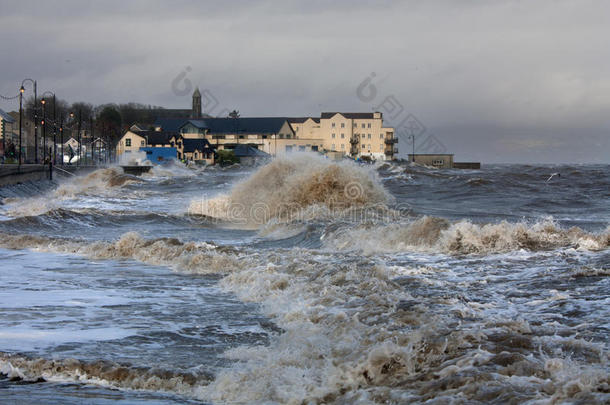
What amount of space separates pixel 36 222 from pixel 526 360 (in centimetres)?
1665

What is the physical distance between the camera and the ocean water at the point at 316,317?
15.8 feet

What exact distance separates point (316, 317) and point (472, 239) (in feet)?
17.6

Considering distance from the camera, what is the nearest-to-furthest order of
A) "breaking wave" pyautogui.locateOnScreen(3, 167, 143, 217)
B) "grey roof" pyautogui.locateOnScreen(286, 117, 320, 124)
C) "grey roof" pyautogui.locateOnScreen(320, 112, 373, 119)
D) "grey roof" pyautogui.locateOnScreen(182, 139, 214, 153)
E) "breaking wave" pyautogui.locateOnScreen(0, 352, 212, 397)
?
"breaking wave" pyautogui.locateOnScreen(0, 352, 212, 397) < "breaking wave" pyautogui.locateOnScreen(3, 167, 143, 217) < "grey roof" pyautogui.locateOnScreen(182, 139, 214, 153) < "grey roof" pyautogui.locateOnScreen(320, 112, 373, 119) < "grey roof" pyautogui.locateOnScreen(286, 117, 320, 124)

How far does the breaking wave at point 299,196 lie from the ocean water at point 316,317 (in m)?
5.64

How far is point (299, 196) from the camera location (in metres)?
23.1

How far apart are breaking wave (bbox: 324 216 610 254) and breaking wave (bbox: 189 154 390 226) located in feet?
23.3

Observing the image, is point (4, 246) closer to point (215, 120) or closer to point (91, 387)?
point (91, 387)

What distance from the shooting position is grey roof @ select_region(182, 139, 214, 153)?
104700 millimetres

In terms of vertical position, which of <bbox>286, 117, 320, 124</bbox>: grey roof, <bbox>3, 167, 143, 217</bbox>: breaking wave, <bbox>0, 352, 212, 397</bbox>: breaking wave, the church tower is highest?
the church tower

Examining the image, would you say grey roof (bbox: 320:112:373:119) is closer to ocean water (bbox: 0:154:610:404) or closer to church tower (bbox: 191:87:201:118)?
church tower (bbox: 191:87:201:118)

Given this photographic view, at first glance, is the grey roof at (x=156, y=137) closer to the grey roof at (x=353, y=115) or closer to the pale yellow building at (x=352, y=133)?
the pale yellow building at (x=352, y=133)

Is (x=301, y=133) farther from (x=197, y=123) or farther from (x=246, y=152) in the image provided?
(x=246, y=152)

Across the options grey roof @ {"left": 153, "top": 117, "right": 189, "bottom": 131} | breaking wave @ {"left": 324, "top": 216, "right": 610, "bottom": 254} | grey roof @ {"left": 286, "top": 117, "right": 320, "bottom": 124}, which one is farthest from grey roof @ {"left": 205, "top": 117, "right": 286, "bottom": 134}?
breaking wave @ {"left": 324, "top": 216, "right": 610, "bottom": 254}

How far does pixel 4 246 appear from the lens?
14109mm
